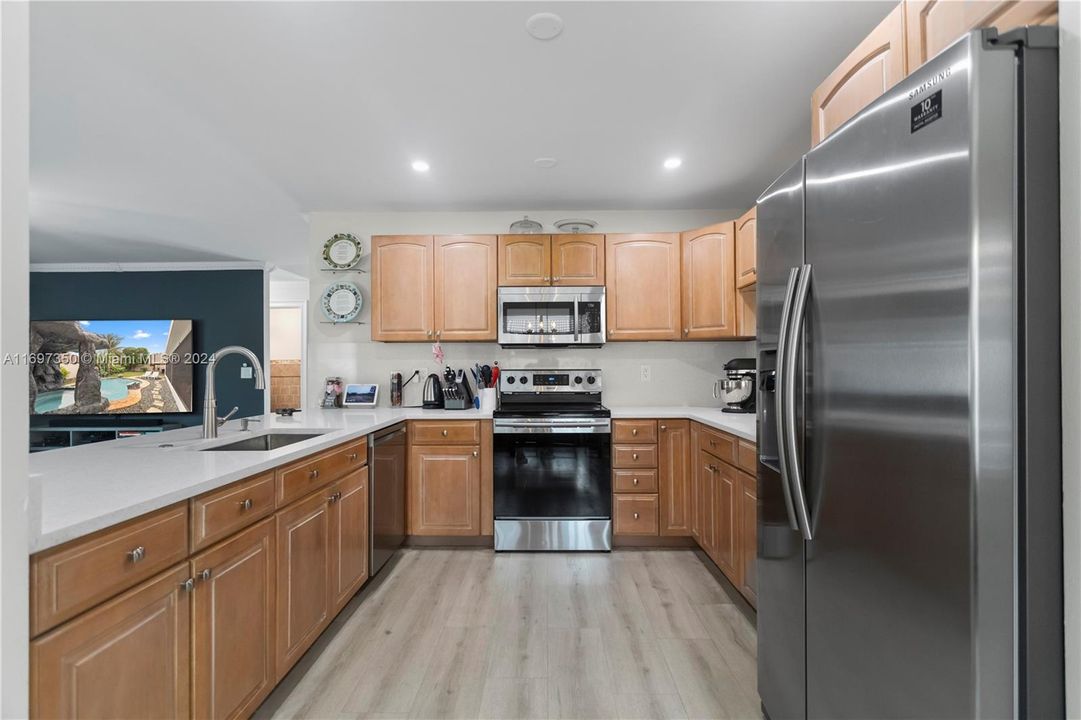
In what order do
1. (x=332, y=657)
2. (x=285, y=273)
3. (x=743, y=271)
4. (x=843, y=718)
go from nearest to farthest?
(x=843, y=718), (x=332, y=657), (x=743, y=271), (x=285, y=273)

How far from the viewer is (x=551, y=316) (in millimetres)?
3477

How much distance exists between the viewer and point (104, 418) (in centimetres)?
597

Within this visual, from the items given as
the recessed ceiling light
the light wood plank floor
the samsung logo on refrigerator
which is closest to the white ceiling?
the recessed ceiling light

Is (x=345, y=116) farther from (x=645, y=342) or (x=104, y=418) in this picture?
(x=104, y=418)

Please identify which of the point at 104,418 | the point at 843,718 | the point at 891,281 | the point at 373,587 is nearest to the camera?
the point at 891,281

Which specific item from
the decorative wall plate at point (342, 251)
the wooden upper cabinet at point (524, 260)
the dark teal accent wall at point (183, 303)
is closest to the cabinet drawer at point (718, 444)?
the wooden upper cabinet at point (524, 260)

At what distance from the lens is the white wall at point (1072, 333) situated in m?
0.74

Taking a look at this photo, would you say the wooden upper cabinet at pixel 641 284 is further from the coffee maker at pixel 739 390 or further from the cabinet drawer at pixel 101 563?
the cabinet drawer at pixel 101 563

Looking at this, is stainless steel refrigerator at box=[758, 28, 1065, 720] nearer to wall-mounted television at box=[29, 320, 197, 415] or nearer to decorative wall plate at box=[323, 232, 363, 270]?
decorative wall plate at box=[323, 232, 363, 270]

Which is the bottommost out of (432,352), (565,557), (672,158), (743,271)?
(565,557)

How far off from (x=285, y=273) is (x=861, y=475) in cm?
749

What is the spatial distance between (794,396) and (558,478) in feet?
6.74

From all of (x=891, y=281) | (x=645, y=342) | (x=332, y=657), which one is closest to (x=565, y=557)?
(x=332, y=657)

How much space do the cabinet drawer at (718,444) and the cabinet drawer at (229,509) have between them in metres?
2.05
